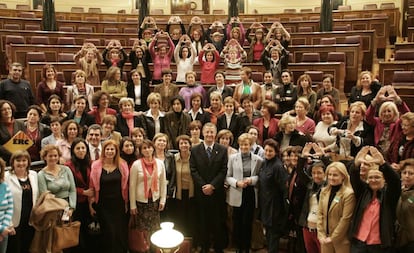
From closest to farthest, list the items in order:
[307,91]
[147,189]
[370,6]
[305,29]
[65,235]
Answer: [65,235] < [147,189] < [307,91] < [305,29] < [370,6]

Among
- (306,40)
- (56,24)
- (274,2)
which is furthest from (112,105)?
(274,2)

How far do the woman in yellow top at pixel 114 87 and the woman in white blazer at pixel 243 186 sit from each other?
5.90 ft

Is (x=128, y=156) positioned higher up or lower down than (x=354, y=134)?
lower down

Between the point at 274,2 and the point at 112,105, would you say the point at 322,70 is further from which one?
the point at 274,2

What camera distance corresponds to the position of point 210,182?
12.8 feet

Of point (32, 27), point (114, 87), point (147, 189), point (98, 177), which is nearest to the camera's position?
point (98, 177)

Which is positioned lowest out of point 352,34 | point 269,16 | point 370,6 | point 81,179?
point 81,179

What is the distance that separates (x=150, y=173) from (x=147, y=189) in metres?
0.13

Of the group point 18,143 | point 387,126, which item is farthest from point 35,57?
point 387,126

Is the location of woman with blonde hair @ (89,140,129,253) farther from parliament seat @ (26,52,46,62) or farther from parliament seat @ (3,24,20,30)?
parliament seat @ (3,24,20,30)

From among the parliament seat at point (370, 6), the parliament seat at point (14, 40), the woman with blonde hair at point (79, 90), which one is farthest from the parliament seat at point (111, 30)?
the parliament seat at point (370, 6)

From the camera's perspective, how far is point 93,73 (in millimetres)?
5781

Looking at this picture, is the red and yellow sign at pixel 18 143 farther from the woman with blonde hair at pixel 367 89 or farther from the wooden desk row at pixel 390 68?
the wooden desk row at pixel 390 68

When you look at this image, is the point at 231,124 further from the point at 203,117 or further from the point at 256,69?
the point at 256,69
